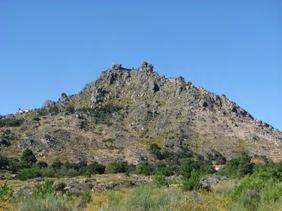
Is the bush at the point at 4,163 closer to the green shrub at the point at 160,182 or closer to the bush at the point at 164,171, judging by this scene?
the bush at the point at 164,171

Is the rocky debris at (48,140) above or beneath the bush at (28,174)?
above

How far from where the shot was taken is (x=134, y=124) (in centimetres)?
14112

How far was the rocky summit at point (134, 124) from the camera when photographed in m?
120

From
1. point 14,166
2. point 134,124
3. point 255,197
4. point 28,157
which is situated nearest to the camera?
point 255,197

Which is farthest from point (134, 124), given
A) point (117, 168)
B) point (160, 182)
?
point (160, 182)

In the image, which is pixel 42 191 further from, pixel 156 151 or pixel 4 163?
pixel 156 151

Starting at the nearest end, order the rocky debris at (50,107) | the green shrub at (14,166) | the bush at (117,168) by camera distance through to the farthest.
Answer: the green shrub at (14,166), the bush at (117,168), the rocky debris at (50,107)

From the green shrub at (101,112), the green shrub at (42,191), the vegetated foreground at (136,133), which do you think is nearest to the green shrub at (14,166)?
the vegetated foreground at (136,133)

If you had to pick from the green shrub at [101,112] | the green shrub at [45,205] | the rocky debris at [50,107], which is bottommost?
the green shrub at [45,205]

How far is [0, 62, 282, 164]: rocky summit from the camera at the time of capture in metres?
120

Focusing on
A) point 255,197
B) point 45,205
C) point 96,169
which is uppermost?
point 96,169

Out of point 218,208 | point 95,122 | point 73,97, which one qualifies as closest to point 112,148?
point 95,122

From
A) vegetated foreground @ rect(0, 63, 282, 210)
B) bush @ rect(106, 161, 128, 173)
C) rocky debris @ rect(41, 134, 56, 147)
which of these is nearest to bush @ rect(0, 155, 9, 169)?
vegetated foreground @ rect(0, 63, 282, 210)

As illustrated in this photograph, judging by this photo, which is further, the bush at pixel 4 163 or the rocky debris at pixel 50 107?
the rocky debris at pixel 50 107
